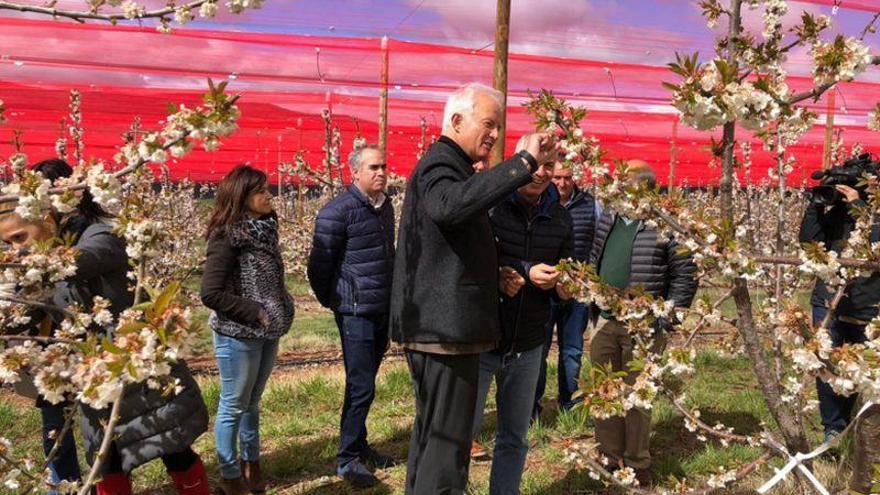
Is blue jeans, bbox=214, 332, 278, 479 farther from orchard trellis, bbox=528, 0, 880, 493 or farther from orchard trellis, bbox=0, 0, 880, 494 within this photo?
orchard trellis, bbox=528, 0, 880, 493

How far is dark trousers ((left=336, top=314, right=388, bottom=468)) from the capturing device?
3.63 metres

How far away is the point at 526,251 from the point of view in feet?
9.72

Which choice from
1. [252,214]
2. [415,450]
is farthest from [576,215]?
[415,450]

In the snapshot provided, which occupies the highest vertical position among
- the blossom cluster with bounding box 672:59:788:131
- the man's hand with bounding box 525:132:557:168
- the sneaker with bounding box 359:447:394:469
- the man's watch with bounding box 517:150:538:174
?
the blossom cluster with bounding box 672:59:788:131

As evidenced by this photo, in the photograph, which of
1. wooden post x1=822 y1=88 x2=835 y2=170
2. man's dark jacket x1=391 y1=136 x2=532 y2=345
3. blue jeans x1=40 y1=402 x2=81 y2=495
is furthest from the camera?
wooden post x1=822 y1=88 x2=835 y2=170

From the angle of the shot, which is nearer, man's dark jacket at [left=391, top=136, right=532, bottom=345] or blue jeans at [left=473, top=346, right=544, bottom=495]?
man's dark jacket at [left=391, top=136, right=532, bottom=345]

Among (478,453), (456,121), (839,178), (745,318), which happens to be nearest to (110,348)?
(456,121)

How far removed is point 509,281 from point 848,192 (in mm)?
2200

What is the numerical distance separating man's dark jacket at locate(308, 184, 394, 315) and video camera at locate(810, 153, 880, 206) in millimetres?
2508

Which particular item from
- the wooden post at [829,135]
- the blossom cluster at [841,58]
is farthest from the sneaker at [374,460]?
the wooden post at [829,135]

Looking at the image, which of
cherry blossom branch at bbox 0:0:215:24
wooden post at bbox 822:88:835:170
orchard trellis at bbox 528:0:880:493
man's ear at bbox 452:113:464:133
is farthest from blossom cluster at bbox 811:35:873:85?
wooden post at bbox 822:88:835:170

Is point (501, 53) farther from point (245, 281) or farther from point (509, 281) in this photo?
point (509, 281)

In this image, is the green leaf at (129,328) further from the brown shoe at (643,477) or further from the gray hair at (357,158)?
the brown shoe at (643,477)

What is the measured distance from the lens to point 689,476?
3.69 m
